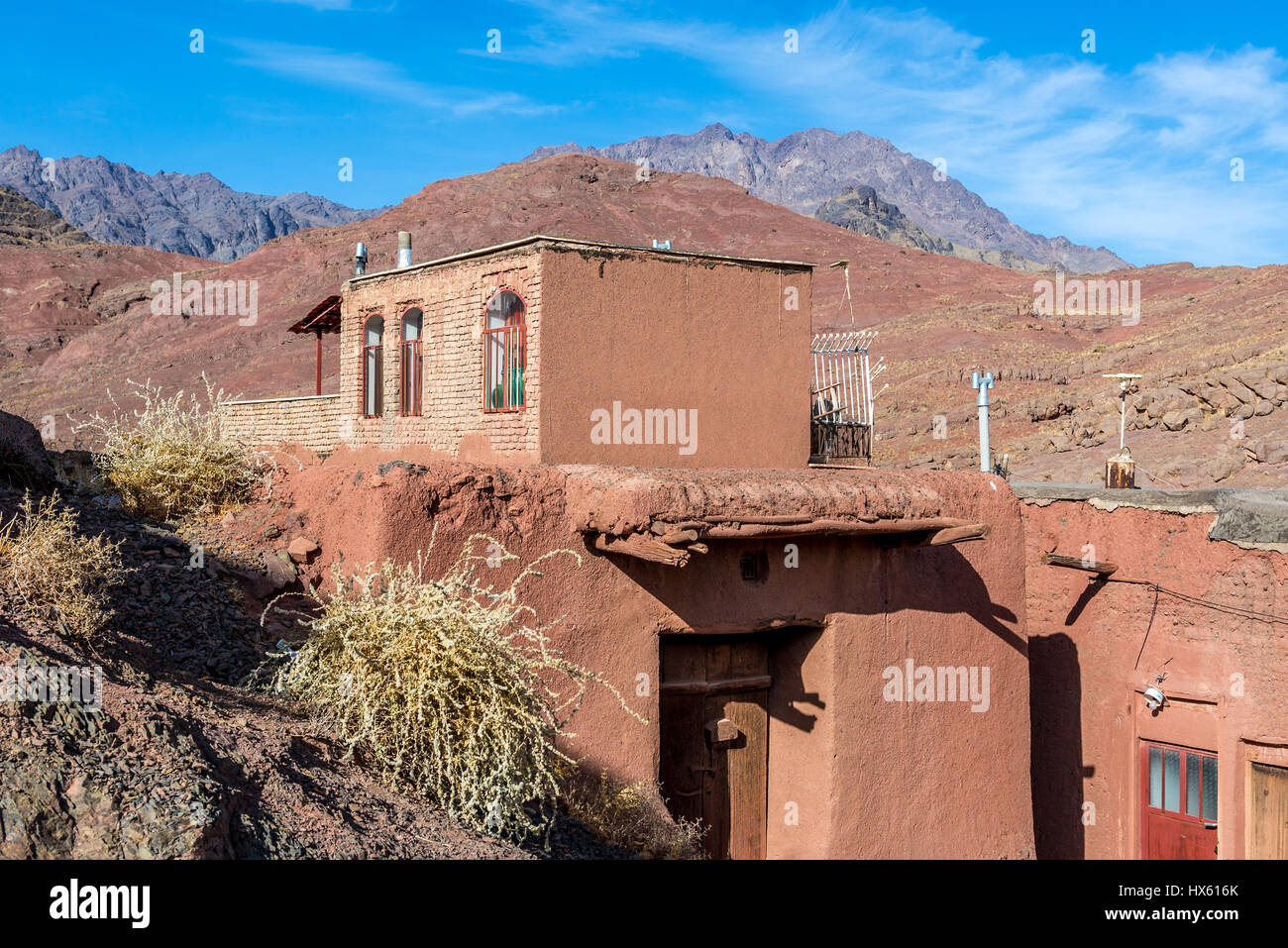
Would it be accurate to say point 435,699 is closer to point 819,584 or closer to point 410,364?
point 819,584

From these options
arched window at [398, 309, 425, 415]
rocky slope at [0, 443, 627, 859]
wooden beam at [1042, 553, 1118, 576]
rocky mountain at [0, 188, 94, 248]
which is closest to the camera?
rocky slope at [0, 443, 627, 859]

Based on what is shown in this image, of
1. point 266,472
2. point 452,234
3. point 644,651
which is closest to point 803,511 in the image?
point 644,651

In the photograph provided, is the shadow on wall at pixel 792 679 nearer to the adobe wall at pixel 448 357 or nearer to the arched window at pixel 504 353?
the adobe wall at pixel 448 357

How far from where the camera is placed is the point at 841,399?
13.0 m

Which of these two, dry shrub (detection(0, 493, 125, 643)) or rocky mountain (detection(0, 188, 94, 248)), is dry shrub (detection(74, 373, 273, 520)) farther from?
rocky mountain (detection(0, 188, 94, 248))

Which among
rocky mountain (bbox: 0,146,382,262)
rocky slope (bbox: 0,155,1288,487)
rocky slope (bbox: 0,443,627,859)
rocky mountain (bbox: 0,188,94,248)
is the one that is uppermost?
rocky mountain (bbox: 0,146,382,262)

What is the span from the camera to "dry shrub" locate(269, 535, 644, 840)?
5.77 meters

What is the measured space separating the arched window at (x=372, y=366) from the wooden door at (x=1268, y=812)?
10716mm

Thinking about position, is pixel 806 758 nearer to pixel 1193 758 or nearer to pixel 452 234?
pixel 1193 758

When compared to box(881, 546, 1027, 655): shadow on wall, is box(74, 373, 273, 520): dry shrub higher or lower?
higher

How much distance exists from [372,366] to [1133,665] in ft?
32.6

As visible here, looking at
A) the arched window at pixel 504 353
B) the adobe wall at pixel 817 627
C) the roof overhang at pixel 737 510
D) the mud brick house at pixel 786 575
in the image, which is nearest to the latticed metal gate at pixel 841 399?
the mud brick house at pixel 786 575

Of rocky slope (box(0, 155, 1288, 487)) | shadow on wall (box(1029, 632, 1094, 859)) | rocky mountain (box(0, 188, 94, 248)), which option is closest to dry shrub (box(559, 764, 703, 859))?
shadow on wall (box(1029, 632, 1094, 859))

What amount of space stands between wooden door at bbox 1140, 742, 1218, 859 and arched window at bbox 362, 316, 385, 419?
10.1 m
